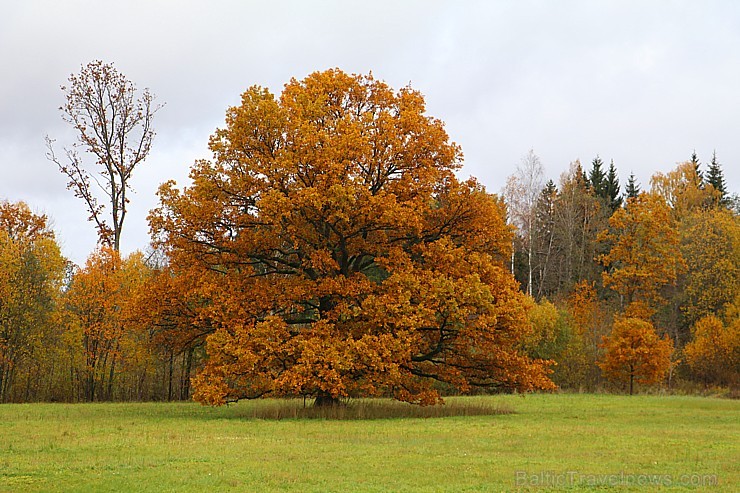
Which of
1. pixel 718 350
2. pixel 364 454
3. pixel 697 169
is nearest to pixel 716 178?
pixel 697 169

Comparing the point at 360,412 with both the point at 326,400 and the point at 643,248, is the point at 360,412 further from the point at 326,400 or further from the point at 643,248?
the point at 643,248

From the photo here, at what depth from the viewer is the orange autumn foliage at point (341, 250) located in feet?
79.7

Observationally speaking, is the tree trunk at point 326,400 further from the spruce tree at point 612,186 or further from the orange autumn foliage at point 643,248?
the spruce tree at point 612,186

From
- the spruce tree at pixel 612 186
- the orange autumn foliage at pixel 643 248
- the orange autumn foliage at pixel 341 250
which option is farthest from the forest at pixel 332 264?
the spruce tree at pixel 612 186

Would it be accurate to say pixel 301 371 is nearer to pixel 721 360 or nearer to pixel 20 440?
pixel 20 440

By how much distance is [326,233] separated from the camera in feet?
87.1

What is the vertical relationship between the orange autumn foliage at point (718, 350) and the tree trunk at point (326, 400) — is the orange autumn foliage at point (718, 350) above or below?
above

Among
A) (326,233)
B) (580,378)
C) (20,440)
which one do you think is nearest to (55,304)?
(326,233)

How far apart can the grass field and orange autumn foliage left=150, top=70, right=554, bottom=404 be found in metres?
1.91

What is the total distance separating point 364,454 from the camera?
50.2ft

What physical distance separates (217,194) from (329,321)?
18.7 feet

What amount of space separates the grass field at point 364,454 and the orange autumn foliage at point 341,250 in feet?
6.25

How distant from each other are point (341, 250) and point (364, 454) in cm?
1241

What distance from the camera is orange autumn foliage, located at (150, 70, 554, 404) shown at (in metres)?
24.3
